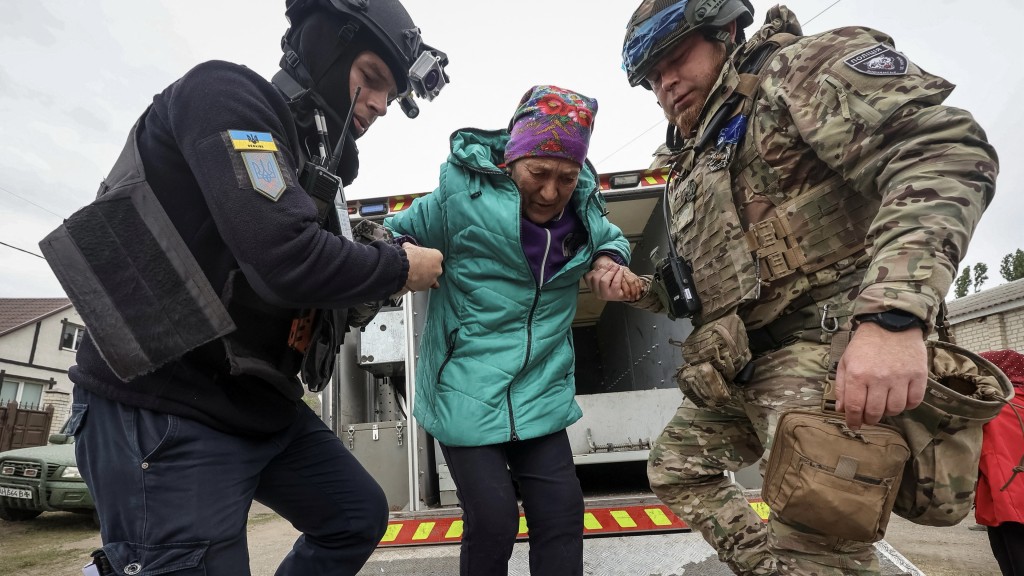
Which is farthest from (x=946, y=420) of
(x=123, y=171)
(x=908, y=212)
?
(x=123, y=171)

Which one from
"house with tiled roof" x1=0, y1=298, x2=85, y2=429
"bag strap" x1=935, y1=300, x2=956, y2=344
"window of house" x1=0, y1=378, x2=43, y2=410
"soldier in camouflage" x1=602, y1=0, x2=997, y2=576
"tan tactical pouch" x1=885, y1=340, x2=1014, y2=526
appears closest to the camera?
"soldier in camouflage" x1=602, y1=0, x2=997, y2=576

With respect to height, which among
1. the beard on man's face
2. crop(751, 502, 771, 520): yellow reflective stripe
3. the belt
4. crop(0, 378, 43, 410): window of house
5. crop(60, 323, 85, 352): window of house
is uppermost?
crop(60, 323, 85, 352): window of house

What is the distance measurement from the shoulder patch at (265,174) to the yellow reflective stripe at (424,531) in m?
2.13

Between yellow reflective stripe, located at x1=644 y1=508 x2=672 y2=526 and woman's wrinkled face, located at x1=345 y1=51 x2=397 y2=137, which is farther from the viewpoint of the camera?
yellow reflective stripe, located at x1=644 y1=508 x2=672 y2=526

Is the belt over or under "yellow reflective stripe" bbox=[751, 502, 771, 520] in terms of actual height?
over

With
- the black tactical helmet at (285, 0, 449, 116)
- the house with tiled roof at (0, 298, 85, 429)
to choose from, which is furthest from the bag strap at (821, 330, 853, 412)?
the house with tiled roof at (0, 298, 85, 429)

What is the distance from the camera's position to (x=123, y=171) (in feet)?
3.92

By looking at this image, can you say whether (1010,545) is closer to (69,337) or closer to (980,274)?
(69,337)

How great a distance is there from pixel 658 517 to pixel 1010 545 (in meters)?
1.54

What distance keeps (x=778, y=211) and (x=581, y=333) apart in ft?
19.0

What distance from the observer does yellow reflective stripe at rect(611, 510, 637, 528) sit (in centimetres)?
271

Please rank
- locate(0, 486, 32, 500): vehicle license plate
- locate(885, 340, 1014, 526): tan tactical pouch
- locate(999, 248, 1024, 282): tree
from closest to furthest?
1. locate(885, 340, 1014, 526): tan tactical pouch
2. locate(0, 486, 32, 500): vehicle license plate
3. locate(999, 248, 1024, 282): tree

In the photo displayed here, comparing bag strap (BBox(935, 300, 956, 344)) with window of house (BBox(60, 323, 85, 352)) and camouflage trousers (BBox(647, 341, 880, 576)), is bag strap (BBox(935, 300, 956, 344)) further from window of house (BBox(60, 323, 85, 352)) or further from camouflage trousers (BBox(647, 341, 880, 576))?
window of house (BBox(60, 323, 85, 352))

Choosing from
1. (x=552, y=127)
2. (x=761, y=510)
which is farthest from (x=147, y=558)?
(x=761, y=510)
